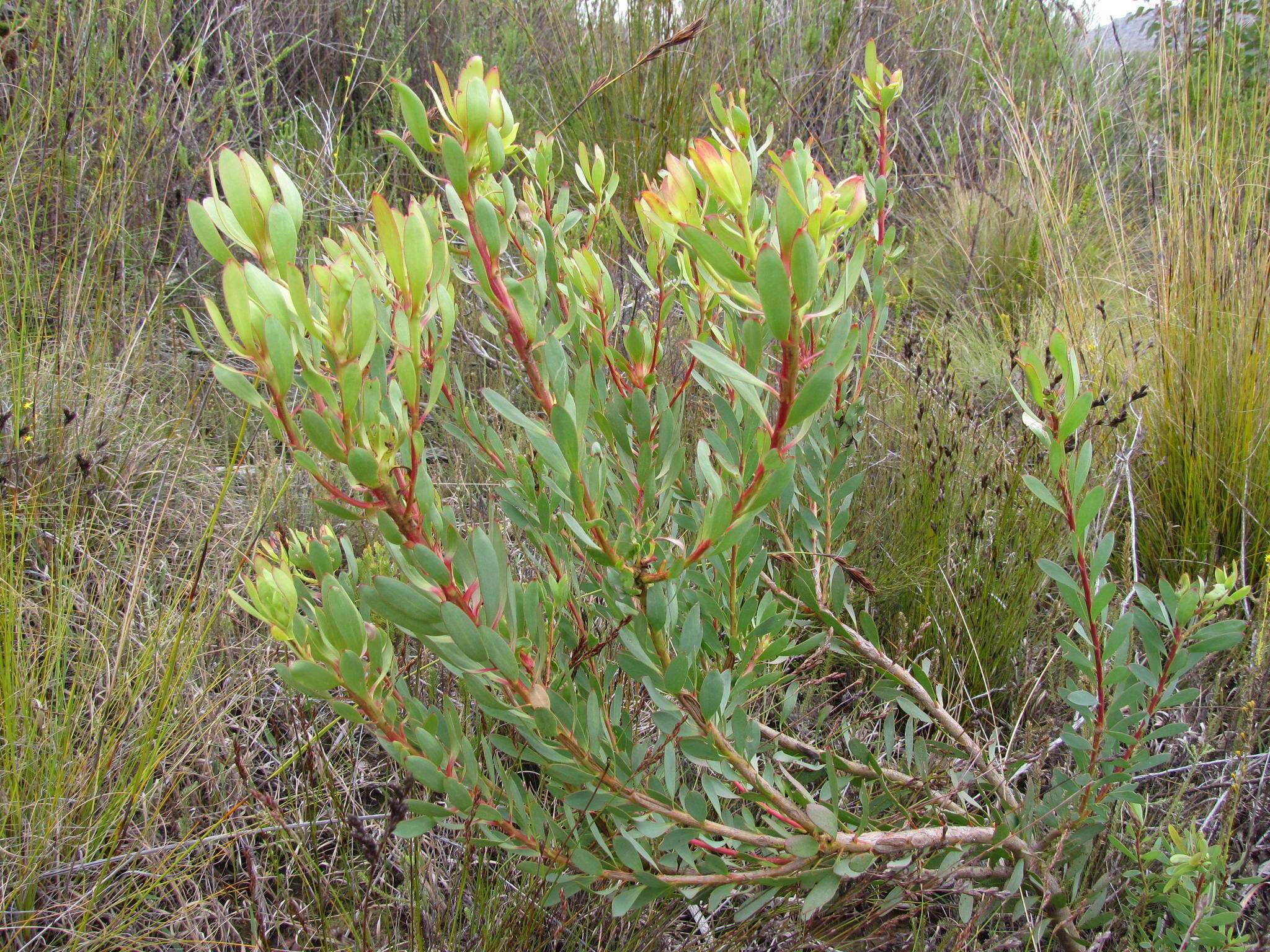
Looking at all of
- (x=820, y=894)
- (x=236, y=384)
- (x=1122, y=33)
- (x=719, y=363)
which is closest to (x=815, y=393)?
(x=719, y=363)

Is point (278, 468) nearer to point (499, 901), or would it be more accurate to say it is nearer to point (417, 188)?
point (499, 901)

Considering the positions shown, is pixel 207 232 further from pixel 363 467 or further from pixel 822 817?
pixel 822 817

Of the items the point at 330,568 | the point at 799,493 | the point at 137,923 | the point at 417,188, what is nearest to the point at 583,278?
the point at 330,568

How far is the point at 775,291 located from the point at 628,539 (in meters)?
0.29

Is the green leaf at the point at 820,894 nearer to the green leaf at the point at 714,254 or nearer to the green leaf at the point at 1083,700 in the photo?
the green leaf at the point at 1083,700

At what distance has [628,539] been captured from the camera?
76 centimetres

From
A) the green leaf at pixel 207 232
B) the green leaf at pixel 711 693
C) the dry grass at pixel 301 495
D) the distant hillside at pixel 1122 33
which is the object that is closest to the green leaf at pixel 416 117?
the green leaf at pixel 207 232

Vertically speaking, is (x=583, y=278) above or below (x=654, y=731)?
above

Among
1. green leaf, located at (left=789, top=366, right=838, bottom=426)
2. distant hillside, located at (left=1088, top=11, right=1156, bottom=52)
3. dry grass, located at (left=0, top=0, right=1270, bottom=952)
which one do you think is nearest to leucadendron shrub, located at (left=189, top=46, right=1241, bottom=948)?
green leaf, located at (left=789, top=366, right=838, bottom=426)

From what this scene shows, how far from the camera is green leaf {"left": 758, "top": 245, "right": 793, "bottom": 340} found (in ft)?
1.78

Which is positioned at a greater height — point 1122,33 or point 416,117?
point 1122,33

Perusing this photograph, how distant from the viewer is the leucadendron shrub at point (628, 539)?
629mm

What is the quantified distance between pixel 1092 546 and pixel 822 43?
4143mm

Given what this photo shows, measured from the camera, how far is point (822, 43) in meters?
4.95
